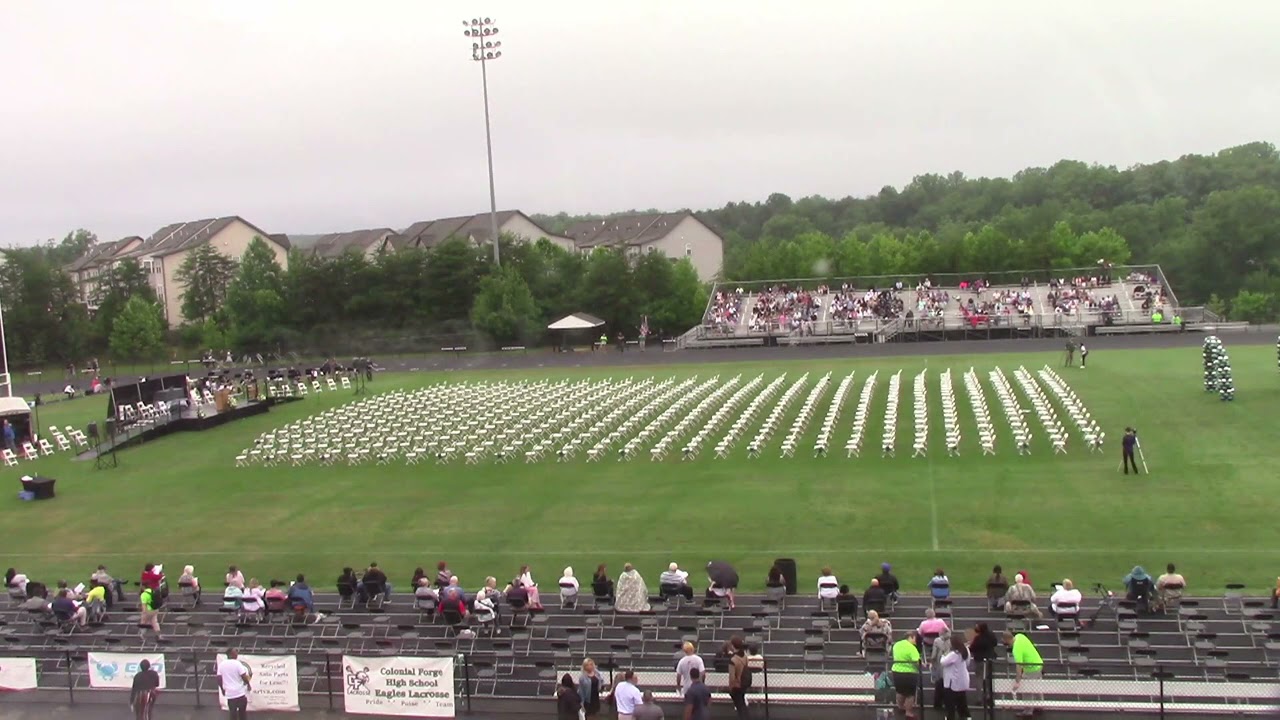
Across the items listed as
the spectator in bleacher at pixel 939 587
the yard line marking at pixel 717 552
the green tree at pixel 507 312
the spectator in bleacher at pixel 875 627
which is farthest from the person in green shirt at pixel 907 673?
the green tree at pixel 507 312

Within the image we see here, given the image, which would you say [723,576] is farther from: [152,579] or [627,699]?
[152,579]

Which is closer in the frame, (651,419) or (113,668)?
(113,668)

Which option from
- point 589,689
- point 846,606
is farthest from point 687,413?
point 589,689

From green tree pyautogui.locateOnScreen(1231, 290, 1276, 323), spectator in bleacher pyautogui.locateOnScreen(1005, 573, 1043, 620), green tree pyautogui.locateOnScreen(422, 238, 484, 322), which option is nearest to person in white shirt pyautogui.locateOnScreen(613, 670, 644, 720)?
spectator in bleacher pyautogui.locateOnScreen(1005, 573, 1043, 620)

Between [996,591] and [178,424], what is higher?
[178,424]

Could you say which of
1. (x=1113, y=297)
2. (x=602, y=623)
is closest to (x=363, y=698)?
(x=602, y=623)

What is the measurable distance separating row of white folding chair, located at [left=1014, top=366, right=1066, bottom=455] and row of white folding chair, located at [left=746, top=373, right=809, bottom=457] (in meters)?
7.83

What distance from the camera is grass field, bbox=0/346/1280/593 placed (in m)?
22.9

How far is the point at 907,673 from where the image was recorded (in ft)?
46.3

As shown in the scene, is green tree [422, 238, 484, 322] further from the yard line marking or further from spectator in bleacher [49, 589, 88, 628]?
spectator in bleacher [49, 589, 88, 628]

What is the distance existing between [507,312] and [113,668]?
6134 cm

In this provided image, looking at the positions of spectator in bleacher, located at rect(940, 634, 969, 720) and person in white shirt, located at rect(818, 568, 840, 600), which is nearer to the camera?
spectator in bleacher, located at rect(940, 634, 969, 720)

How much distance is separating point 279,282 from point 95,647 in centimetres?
7855

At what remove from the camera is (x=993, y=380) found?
43.5 metres
